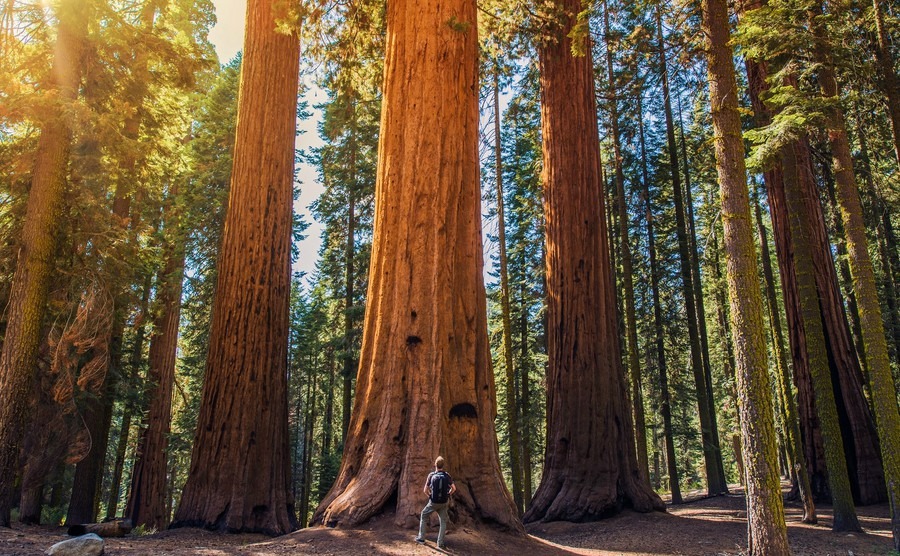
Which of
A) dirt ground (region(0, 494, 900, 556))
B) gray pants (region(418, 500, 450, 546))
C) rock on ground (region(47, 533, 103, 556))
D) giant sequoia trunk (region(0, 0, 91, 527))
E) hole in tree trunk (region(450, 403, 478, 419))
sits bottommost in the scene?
dirt ground (region(0, 494, 900, 556))

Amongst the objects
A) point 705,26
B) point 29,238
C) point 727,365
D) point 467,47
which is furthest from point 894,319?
point 29,238

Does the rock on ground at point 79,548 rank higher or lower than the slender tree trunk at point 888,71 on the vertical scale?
lower

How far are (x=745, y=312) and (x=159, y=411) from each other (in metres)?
15.3

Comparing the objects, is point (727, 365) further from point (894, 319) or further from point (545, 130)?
point (545, 130)

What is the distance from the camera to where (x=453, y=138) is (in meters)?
7.37

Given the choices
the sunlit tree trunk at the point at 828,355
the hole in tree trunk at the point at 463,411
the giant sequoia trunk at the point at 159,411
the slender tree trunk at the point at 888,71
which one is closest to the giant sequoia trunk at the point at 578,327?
the sunlit tree trunk at the point at 828,355

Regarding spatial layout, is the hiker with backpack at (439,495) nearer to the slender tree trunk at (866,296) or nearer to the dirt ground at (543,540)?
the dirt ground at (543,540)

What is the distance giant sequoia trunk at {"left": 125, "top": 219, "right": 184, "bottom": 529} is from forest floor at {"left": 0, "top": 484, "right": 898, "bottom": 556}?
6885mm

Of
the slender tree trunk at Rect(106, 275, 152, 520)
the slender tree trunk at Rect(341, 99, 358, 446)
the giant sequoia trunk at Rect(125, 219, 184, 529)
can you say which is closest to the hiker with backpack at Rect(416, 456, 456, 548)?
the slender tree trunk at Rect(106, 275, 152, 520)

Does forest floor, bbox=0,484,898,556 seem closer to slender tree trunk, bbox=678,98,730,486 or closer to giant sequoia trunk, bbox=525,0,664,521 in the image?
giant sequoia trunk, bbox=525,0,664,521

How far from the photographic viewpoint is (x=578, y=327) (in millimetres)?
10789

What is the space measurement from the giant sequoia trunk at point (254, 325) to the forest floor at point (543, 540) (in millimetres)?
640

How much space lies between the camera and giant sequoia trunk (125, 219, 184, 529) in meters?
15.6

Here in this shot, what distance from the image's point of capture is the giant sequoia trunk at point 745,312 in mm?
6133
